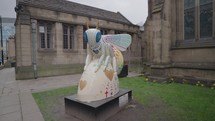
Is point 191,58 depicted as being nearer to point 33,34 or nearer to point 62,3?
Answer: point 33,34

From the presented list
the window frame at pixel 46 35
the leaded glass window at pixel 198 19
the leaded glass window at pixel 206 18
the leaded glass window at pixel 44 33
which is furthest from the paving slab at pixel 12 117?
the leaded glass window at pixel 206 18

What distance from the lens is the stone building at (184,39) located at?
7965 millimetres

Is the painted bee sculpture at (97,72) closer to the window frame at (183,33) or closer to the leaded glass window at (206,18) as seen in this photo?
the window frame at (183,33)

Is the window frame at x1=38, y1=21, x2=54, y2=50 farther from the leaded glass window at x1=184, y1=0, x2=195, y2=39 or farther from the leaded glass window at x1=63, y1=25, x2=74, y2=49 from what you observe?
the leaded glass window at x1=184, y1=0, x2=195, y2=39

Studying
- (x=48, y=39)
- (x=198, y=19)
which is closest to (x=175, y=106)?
(x=198, y=19)

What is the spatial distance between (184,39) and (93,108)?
832 centimetres

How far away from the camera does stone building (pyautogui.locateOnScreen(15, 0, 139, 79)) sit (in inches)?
452

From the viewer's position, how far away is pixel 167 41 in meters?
9.27

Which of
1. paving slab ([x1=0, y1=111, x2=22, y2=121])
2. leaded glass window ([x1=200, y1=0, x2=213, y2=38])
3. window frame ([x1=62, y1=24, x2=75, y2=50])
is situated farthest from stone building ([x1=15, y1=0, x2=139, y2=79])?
leaded glass window ([x1=200, y1=0, x2=213, y2=38])

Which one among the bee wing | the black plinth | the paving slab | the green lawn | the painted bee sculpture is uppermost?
the bee wing

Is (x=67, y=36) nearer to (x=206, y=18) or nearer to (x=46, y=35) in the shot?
(x=46, y=35)

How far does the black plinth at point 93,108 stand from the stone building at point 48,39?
30.7 ft

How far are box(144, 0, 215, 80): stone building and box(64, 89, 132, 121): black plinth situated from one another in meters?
5.95

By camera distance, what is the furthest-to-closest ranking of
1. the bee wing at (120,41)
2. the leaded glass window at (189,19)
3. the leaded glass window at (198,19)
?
1. the leaded glass window at (189,19)
2. the leaded glass window at (198,19)
3. the bee wing at (120,41)
